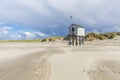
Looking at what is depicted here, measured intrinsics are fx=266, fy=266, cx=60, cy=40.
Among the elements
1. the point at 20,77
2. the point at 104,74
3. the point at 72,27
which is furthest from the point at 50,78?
the point at 72,27

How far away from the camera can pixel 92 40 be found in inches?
3831

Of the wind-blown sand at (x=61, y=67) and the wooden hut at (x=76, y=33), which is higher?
the wooden hut at (x=76, y=33)

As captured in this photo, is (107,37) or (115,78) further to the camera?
(107,37)

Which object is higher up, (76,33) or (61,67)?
(76,33)

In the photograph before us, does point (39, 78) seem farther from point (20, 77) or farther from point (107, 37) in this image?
point (107, 37)

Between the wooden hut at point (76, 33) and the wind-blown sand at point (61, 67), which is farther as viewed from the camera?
the wooden hut at point (76, 33)

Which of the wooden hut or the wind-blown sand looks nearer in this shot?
the wind-blown sand

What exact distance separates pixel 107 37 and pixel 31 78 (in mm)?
85804

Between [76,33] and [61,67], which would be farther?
[76,33]

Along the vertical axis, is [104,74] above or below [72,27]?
below

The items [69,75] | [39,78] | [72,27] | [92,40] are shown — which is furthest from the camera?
[92,40]

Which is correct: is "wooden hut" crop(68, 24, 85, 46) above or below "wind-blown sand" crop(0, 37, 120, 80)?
above

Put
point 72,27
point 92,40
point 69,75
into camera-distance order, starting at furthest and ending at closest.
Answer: point 92,40 → point 72,27 → point 69,75

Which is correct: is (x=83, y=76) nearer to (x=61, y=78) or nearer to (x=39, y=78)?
(x=61, y=78)
